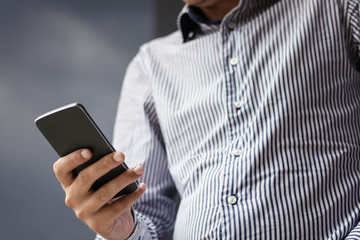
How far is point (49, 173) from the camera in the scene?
51.0 inches

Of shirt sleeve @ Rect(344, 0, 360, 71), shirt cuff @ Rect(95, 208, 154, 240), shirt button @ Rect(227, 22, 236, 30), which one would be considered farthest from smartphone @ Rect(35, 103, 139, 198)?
shirt sleeve @ Rect(344, 0, 360, 71)

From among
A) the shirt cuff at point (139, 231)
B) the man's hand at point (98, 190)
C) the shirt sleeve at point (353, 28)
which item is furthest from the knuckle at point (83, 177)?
the shirt sleeve at point (353, 28)

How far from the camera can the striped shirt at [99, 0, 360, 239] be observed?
847 mm

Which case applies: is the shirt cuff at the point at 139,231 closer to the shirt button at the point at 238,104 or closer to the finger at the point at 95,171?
the finger at the point at 95,171

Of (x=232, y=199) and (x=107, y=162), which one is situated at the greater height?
(x=107, y=162)

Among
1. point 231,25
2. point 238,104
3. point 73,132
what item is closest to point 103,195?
point 73,132

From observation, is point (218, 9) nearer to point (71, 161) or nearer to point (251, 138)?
point (251, 138)

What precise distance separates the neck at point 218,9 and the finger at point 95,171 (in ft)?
2.00

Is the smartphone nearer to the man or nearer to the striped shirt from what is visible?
the man

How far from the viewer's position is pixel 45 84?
1.30m

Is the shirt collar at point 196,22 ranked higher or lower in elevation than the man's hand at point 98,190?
higher

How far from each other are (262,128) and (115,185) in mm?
377

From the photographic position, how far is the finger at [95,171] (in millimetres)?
729

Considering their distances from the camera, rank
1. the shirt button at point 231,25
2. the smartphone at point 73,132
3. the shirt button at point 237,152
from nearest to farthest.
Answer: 1. the smartphone at point 73,132
2. the shirt button at point 237,152
3. the shirt button at point 231,25
